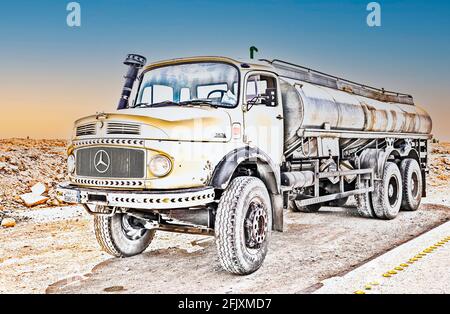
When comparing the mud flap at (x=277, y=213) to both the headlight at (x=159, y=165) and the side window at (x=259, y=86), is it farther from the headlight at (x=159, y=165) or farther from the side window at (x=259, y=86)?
the headlight at (x=159, y=165)

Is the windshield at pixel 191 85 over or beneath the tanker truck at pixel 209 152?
over

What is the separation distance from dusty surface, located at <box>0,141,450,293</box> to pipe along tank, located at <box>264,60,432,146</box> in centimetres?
198

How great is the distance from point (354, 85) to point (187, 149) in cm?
655

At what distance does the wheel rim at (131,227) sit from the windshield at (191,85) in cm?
169

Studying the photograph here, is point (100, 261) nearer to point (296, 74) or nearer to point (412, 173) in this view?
point (296, 74)

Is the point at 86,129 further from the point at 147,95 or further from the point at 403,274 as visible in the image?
the point at 403,274

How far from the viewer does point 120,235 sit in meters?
6.62

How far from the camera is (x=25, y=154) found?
70.0ft

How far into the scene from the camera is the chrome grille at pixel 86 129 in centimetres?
543

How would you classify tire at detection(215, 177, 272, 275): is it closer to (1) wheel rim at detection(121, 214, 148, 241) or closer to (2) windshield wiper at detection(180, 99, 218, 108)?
(2) windshield wiper at detection(180, 99, 218, 108)

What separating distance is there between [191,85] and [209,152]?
1.53 metres

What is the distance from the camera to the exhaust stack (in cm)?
689

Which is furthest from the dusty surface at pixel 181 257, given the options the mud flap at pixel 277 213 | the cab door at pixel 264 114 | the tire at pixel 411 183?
the cab door at pixel 264 114

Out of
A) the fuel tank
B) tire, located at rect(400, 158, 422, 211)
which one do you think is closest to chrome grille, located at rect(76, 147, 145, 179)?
the fuel tank
